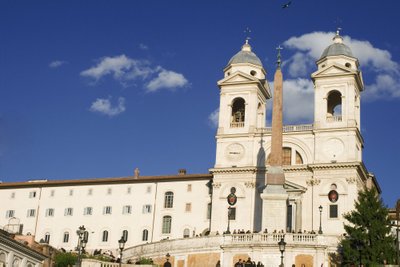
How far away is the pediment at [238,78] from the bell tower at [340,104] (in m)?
7.35

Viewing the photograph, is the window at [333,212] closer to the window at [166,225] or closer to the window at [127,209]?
the window at [166,225]

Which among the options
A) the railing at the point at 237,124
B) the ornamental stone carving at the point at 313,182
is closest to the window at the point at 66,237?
the railing at the point at 237,124

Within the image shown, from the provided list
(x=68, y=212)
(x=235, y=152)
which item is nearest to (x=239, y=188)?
(x=235, y=152)

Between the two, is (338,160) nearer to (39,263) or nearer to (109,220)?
(109,220)

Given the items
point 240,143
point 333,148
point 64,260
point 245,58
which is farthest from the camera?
point 245,58

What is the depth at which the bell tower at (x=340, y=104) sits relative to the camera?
8488 centimetres

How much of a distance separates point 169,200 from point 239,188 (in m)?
10.7

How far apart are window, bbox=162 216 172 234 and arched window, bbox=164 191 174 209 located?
4.40ft

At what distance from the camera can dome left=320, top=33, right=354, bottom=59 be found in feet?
291

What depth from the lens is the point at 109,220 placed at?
95.8 m

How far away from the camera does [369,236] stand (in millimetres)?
63719

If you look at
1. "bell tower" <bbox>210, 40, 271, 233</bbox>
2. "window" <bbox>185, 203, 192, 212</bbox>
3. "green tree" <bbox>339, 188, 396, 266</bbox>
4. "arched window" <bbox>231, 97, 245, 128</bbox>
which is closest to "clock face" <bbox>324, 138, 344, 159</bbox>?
"bell tower" <bbox>210, 40, 271, 233</bbox>

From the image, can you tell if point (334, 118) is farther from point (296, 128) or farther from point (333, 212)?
point (333, 212)

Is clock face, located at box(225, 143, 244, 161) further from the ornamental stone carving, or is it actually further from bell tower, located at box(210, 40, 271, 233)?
the ornamental stone carving
